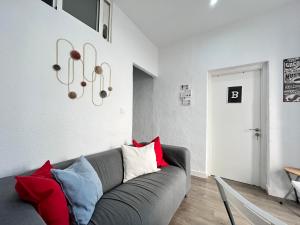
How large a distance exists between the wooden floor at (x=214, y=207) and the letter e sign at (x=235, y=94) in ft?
4.99

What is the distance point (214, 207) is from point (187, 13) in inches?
114

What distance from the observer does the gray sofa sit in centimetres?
73

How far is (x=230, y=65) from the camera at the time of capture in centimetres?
251

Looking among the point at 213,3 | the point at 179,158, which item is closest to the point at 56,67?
the point at 179,158

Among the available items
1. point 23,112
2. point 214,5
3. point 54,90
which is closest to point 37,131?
point 23,112

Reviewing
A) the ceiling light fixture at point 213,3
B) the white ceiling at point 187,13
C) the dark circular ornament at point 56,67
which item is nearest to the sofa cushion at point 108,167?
the dark circular ornament at point 56,67

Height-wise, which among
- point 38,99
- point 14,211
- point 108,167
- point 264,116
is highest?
point 38,99

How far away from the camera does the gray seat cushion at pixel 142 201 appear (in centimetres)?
103

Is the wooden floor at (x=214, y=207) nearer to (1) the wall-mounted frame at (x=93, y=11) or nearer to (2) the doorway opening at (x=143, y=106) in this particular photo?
(2) the doorway opening at (x=143, y=106)

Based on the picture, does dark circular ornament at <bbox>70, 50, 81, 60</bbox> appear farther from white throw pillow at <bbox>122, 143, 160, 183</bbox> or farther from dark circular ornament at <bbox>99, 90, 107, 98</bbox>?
white throw pillow at <bbox>122, 143, 160, 183</bbox>

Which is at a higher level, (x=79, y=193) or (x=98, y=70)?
(x=98, y=70)

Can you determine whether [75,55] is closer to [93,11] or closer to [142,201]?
[93,11]

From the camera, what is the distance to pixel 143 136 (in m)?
3.53

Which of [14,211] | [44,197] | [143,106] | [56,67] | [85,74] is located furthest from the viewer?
[143,106]
